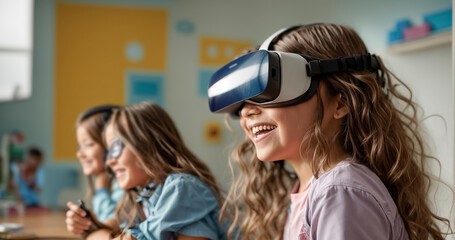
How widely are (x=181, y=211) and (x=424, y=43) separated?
1639 mm

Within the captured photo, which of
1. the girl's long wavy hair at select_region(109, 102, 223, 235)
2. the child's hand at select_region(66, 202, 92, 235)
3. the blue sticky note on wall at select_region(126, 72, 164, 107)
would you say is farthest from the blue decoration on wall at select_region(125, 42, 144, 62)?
the child's hand at select_region(66, 202, 92, 235)

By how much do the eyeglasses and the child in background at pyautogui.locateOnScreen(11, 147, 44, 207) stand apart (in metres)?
1.65

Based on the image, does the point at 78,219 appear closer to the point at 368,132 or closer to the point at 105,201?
the point at 105,201

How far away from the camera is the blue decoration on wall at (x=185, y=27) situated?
443 centimetres

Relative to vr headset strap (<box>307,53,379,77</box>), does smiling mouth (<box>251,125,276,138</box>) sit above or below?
below

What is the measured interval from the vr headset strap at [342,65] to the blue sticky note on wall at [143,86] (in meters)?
3.46

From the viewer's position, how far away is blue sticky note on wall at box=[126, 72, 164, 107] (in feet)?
14.1

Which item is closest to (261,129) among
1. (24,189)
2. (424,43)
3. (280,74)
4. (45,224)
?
(280,74)

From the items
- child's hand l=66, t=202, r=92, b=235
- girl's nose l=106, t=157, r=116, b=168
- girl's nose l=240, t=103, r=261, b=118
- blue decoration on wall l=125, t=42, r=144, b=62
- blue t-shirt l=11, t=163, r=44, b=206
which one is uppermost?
blue decoration on wall l=125, t=42, r=144, b=62

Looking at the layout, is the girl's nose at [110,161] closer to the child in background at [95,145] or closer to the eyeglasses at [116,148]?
the eyeglasses at [116,148]

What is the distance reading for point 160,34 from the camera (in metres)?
4.38

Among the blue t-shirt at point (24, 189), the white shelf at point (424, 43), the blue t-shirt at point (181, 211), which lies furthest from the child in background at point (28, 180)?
the white shelf at point (424, 43)

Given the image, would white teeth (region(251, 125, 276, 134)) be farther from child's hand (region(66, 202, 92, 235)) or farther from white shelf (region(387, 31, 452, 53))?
white shelf (region(387, 31, 452, 53))

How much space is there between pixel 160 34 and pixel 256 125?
347 centimetres
